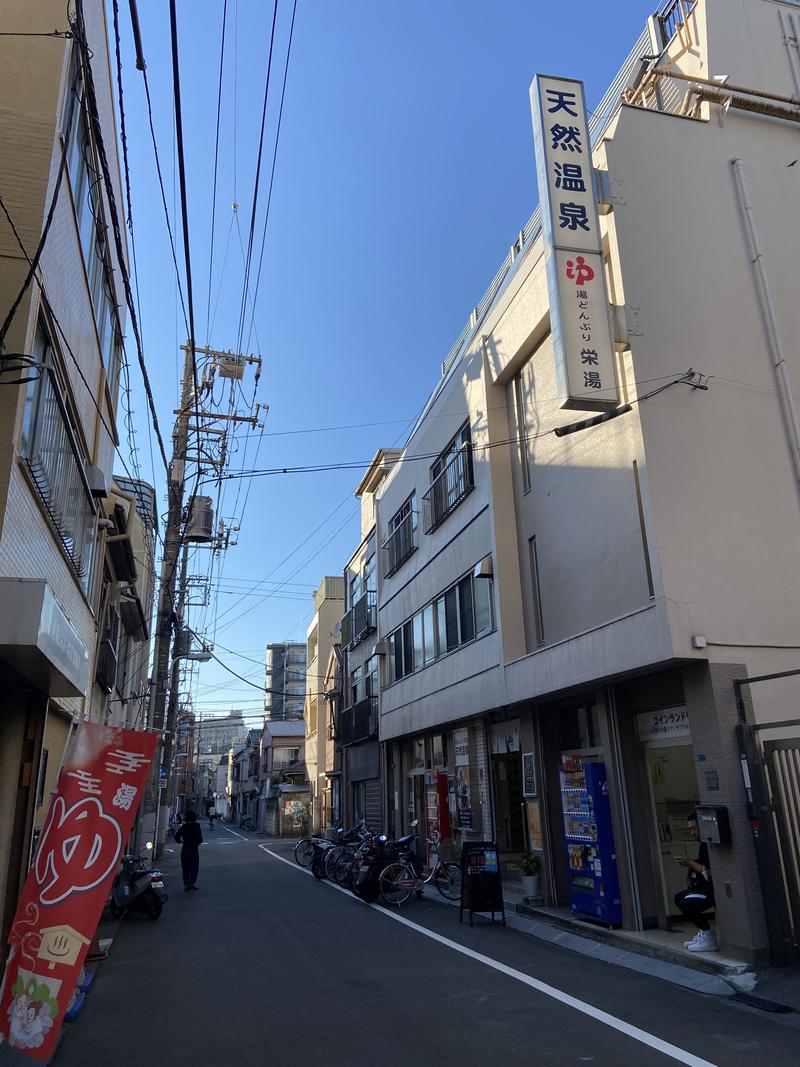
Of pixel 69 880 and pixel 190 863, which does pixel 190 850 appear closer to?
pixel 190 863

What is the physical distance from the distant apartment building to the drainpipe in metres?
70.0

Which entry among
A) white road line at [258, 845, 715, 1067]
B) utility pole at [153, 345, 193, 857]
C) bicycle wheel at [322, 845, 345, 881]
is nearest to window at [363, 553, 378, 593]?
utility pole at [153, 345, 193, 857]

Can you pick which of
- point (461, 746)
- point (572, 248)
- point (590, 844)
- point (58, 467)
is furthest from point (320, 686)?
point (58, 467)

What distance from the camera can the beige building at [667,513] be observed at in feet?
30.6

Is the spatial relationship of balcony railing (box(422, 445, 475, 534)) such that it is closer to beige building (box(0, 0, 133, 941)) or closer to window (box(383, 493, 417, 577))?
window (box(383, 493, 417, 577))

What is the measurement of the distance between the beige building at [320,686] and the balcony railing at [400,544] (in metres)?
15.2

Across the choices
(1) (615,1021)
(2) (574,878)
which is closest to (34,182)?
(1) (615,1021)

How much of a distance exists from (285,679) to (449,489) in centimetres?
6802

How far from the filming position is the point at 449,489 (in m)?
18.7

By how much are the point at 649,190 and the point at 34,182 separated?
340 inches

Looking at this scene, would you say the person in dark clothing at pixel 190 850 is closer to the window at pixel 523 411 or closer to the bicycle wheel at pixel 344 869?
the bicycle wheel at pixel 344 869

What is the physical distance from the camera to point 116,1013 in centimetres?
755

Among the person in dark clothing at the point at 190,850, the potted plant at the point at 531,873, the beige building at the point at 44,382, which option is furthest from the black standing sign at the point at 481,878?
A: the person in dark clothing at the point at 190,850

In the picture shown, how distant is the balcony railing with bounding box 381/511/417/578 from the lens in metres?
22.0
